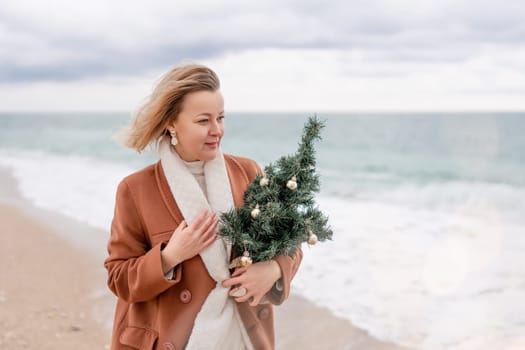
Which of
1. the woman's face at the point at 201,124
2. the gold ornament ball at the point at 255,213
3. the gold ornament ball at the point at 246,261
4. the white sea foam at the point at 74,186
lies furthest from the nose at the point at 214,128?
the white sea foam at the point at 74,186

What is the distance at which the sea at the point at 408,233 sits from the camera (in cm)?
525

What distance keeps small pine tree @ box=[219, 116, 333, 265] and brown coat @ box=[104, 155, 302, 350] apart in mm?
156

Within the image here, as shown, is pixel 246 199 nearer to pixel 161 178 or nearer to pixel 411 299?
pixel 161 178

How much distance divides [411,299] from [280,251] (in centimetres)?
441

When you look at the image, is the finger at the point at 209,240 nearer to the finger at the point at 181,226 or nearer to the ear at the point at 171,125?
the finger at the point at 181,226

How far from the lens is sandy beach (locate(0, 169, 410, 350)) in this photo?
178 inches

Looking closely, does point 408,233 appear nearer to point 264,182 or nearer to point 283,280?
point 283,280

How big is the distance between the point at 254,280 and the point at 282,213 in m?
0.28

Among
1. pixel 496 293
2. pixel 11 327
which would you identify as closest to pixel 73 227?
pixel 11 327

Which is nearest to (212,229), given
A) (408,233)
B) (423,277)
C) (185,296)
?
(185,296)

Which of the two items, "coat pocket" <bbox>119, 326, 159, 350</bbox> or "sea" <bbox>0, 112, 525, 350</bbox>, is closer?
"coat pocket" <bbox>119, 326, 159, 350</bbox>

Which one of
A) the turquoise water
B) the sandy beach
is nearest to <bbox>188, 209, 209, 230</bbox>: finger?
the sandy beach

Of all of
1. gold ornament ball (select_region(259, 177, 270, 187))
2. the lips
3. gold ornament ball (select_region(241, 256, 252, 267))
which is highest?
the lips

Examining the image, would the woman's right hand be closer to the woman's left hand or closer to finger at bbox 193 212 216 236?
finger at bbox 193 212 216 236
